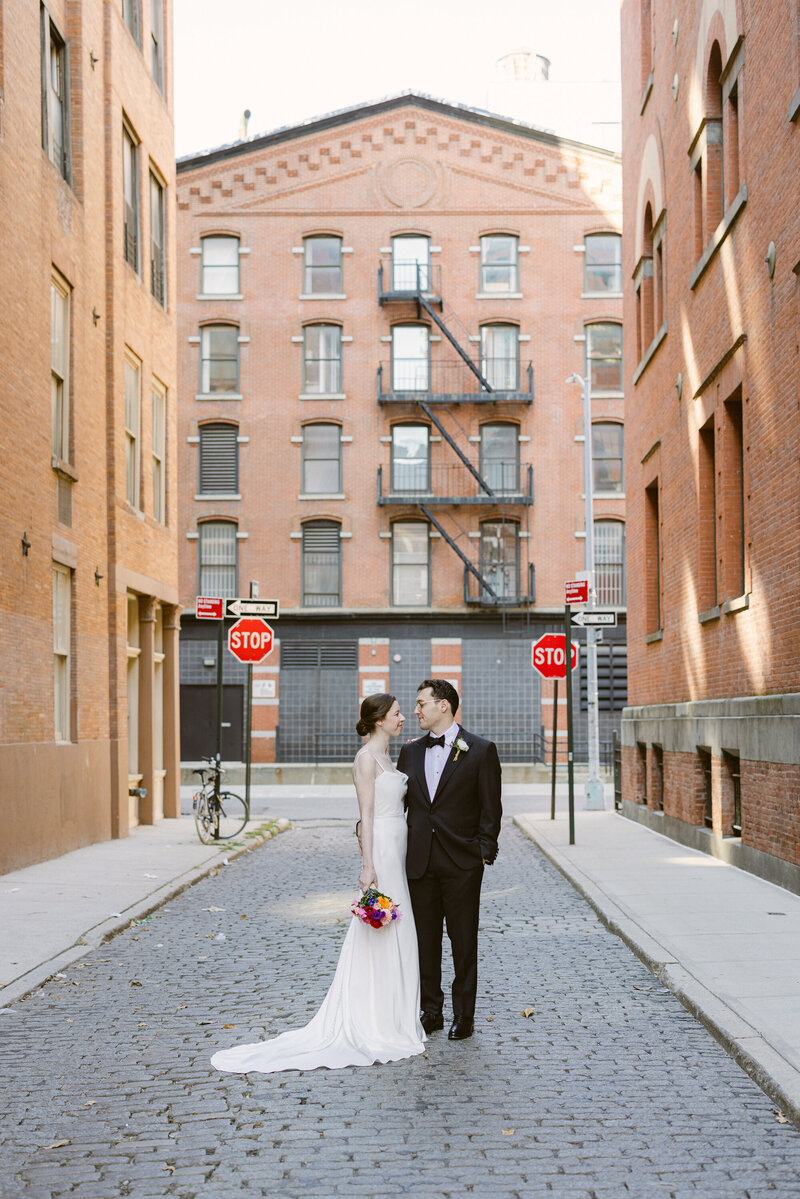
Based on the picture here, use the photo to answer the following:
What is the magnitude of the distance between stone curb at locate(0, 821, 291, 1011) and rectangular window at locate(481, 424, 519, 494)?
2480 cm

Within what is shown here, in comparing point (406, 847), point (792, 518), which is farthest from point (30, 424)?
point (406, 847)

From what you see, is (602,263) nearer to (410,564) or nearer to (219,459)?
(410,564)

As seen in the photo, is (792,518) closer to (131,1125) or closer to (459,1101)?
(459,1101)

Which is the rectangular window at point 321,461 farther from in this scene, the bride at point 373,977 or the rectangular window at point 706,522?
the bride at point 373,977

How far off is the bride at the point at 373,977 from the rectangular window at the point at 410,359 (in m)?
34.6

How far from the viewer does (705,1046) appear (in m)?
7.38

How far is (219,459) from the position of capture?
4175cm

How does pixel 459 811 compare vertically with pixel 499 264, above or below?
below

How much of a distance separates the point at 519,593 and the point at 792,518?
90.4 ft

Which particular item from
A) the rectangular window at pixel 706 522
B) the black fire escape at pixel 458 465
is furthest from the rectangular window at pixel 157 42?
the black fire escape at pixel 458 465

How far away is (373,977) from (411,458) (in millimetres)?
34669

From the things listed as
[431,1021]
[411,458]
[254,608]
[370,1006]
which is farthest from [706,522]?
[411,458]

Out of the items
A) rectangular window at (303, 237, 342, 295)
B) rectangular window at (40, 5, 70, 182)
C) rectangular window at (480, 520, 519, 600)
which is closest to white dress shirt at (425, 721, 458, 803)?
rectangular window at (40, 5, 70, 182)

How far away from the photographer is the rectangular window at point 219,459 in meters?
41.7
